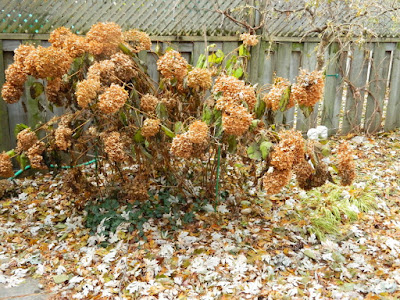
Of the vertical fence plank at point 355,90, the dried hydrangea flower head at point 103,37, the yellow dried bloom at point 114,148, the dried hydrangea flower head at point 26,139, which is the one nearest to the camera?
the yellow dried bloom at point 114,148

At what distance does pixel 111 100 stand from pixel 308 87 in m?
1.08

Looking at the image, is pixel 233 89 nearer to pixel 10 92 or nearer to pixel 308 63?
pixel 10 92

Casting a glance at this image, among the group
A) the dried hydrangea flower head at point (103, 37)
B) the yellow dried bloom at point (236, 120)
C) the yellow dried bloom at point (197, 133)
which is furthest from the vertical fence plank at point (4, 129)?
the yellow dried bloom at point (236, 120)

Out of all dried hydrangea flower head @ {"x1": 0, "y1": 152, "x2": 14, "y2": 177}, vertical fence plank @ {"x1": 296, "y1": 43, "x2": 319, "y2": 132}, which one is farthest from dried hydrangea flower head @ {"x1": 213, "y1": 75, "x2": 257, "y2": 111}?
vertical fence plank @ {"x1": 296, "y1": 43, "x2": 319, "y2": 132}

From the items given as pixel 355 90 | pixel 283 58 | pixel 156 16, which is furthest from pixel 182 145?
pixel 355 90

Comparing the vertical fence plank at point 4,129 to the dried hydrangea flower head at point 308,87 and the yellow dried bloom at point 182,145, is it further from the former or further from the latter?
the dried hydrangea flower head at point 308,87

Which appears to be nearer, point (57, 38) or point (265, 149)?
point (265, 149)

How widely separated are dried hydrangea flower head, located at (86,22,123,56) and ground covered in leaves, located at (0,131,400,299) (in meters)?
1.12

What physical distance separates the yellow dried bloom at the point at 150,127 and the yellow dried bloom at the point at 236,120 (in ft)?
1.36

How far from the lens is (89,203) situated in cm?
302

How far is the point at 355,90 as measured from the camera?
15.8 ft

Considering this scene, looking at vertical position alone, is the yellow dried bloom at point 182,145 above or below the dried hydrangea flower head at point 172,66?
below

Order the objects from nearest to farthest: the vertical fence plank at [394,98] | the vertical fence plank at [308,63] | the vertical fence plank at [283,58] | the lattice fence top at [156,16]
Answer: the lattice fence top at [156,16]
the vertical fence plank at [283,58]
the vertical fence plank at [308,63]
the vertical fence plank at [394,98]

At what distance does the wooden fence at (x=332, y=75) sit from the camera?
382cm
